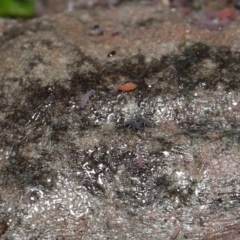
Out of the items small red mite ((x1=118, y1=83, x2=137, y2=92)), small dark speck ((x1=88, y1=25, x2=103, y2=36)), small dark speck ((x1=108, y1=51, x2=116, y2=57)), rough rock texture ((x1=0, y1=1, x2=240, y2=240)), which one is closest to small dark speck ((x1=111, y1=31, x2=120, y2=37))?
rough rock texture ((x1=0, y1=1, x2=240, y2=240))

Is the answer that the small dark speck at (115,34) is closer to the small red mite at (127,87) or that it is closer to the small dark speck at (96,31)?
the small dark speck at (96,31)

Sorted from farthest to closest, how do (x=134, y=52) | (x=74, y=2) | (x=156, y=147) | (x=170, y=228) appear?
(x=74, y=2) < (x=134, y=52) < (x=156, y=147) < (x=170, y=228)

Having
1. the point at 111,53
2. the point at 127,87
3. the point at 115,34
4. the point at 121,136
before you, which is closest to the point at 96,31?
the point at 115,34

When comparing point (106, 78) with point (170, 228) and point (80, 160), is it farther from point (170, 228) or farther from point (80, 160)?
point (170, 228)

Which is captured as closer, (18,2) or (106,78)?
(106,78)

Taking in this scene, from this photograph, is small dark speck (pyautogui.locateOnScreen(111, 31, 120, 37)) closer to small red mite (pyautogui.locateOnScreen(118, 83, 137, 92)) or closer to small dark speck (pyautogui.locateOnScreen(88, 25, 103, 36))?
small dark speck (pyautogui.locateOnScreen(88, 25, 103, 36))

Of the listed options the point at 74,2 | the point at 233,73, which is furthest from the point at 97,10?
the point at 233,73

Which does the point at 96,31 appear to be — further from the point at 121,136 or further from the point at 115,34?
the point at 121,136

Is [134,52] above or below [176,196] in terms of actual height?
above

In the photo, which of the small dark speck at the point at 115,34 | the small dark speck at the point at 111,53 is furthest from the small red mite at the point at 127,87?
the small dark speck at the point at 115,34
